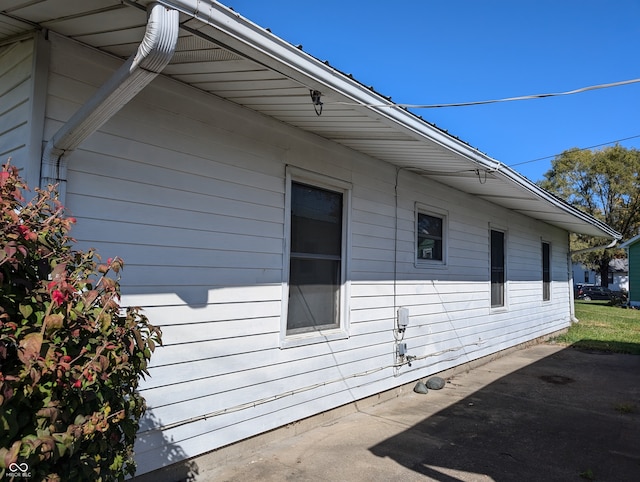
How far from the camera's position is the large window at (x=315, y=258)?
4219 mm

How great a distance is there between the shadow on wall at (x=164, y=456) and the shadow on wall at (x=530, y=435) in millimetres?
1569

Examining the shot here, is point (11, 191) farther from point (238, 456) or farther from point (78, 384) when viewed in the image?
point (238, 456)

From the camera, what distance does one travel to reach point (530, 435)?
4.30 m

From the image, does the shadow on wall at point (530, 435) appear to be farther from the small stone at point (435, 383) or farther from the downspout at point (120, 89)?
the downspout at point (120, 89)

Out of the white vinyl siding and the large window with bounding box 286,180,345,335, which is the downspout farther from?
the large window with bounding box 286,180,345,335

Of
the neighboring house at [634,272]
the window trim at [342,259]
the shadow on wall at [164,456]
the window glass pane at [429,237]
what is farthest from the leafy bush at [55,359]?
the neighboring house at [634,272]

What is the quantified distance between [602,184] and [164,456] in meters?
31.4

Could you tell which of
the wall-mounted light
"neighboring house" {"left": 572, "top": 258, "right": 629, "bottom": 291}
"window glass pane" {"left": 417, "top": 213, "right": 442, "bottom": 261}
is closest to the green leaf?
the wall-mounted light

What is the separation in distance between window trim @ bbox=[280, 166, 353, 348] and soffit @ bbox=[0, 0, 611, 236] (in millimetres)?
451

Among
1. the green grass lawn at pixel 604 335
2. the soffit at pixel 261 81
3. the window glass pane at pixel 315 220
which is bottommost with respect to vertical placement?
the green grass lawn at pixel 604 335

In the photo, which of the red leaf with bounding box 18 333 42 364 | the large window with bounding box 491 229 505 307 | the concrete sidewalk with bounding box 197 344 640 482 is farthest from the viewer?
the large window with bounding box 491 229 505 307

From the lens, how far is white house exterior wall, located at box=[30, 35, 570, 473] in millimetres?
2842

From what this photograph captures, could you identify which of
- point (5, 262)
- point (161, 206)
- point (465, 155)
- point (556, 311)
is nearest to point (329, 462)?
point (161, 206)

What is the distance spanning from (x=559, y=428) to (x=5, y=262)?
5.08 m
